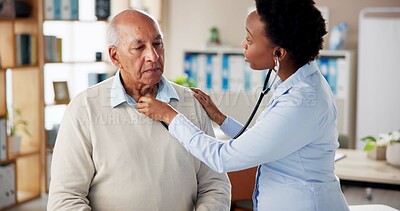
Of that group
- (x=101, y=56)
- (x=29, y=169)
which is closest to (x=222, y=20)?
(x=101, y=56)

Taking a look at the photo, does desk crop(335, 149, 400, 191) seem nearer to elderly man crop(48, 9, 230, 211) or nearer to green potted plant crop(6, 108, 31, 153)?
elderly man crop(48, 9, 230, 211)

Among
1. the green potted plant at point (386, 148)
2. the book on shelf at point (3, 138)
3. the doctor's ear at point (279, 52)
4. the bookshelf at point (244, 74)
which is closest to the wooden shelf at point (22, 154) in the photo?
the book on shelf at point (3, 138)

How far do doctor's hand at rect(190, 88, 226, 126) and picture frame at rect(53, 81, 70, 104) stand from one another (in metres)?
3.07

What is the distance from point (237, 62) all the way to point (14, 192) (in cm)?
247

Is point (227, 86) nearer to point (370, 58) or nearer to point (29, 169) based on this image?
point (370, 58)

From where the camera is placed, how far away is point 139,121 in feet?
6.97

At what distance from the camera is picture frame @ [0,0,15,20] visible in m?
4.51

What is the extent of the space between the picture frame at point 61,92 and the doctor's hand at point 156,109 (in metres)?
3.21

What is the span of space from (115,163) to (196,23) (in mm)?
4625

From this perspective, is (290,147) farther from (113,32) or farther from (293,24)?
(113,32)

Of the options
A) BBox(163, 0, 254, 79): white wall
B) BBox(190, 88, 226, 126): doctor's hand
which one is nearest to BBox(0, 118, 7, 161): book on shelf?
BBox(163, 0, 254, 79): white wall

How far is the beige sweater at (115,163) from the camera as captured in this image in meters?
2.04

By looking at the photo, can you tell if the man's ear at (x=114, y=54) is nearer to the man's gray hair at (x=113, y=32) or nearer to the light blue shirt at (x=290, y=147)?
the man's gray hair at (x=113, y=32)

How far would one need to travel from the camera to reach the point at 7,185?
15.1ft
